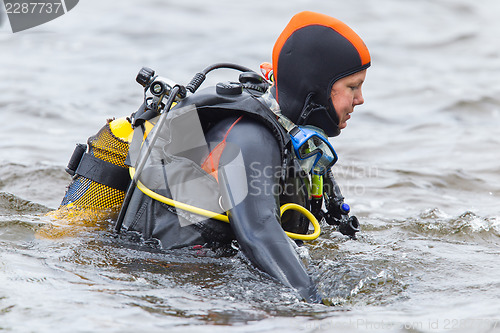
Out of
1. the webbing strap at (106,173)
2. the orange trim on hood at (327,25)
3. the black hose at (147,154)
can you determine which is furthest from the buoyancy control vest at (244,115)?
the orange trim on hood at (327,25)

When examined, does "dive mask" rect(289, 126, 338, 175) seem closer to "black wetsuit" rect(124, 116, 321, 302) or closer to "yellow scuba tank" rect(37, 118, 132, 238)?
"black wetsuit" rect(124, 116, 321, 302)

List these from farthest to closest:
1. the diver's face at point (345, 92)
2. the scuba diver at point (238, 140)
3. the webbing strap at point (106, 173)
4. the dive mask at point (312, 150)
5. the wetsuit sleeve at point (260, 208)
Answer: the webbing strap at point (106, 173), the diver's face at point (345, 92), the dive mask at point (312, 150), the scuba diver at point (238, 140), the wetsuit sleeve at point (260, 208)

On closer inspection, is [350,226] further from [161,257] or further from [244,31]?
[244,31]

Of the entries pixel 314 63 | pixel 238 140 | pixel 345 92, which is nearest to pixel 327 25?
pixel 314 63

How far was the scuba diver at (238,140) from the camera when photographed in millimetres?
3545

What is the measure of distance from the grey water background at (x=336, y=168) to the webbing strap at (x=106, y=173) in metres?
0.36

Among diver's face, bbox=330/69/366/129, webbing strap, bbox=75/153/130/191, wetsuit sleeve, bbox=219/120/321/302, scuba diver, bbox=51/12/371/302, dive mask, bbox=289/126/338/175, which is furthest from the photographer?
webbing strap, bbox=75/153/130/191

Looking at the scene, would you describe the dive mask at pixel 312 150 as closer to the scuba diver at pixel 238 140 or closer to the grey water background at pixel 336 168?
Result: the scuba diver at pixel 238 140

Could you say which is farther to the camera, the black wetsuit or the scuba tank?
the scuba tank

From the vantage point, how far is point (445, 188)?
731 centimetres

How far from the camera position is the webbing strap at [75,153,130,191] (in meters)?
4.10

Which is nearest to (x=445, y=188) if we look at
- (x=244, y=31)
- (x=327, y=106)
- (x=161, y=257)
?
(x=327, y=106)

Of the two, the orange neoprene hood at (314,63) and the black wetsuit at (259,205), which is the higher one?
the orange neoprene hood at (314,63)

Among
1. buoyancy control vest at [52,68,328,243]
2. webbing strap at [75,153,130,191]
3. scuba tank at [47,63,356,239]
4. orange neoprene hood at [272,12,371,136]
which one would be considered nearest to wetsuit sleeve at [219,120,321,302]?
buoyancy control vest at [52,68,328,243]
